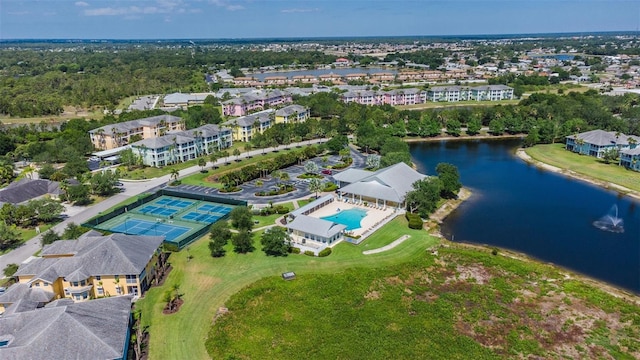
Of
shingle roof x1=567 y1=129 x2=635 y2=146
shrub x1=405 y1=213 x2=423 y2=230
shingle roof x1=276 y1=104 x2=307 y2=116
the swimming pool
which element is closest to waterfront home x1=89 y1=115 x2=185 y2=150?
shingle roof x1=276 y1=104 x2=307 y2=116

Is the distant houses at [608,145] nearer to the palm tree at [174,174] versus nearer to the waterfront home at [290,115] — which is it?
the waterfront home at [290,115]

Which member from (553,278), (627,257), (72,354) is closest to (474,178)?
(627,257)

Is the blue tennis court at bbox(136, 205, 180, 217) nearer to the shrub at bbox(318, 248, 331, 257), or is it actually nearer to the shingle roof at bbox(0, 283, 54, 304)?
the shingle roof at bbox(0, 283, 54, 304)

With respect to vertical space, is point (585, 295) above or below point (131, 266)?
below

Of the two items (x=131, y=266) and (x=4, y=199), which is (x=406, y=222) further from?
(x=4, y=199)

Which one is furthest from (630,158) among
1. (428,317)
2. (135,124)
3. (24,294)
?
(135,124)

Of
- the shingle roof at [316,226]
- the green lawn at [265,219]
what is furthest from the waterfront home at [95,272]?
the shingle roof at [316,226]
